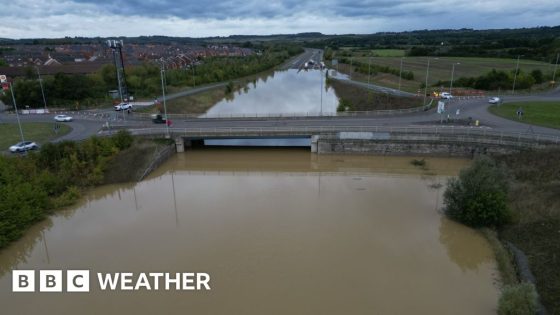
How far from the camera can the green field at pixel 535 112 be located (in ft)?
123

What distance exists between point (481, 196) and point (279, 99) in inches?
2118

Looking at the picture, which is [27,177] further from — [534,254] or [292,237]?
[534,254]

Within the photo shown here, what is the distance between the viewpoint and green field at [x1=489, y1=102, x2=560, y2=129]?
1479 inches

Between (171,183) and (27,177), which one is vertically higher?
(27,177)

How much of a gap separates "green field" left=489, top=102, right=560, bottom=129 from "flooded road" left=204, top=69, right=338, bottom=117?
2200 cm

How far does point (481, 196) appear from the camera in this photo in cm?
2175

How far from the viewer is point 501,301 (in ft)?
48.9

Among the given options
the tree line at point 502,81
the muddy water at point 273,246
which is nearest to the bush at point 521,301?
the muddy water at point 273,246

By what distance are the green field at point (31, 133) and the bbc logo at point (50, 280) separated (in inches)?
790

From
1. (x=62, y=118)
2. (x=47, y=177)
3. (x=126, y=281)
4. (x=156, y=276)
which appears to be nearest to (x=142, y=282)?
(x=156, y=276)

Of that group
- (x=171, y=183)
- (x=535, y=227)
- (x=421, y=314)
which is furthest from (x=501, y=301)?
(x=171, y=183)

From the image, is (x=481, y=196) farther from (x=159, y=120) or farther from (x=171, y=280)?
(x=159, y=120)

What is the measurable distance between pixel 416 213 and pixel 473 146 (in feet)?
46.0

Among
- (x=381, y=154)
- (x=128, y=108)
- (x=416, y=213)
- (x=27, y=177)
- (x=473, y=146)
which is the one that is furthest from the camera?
(x=128, y=108)
